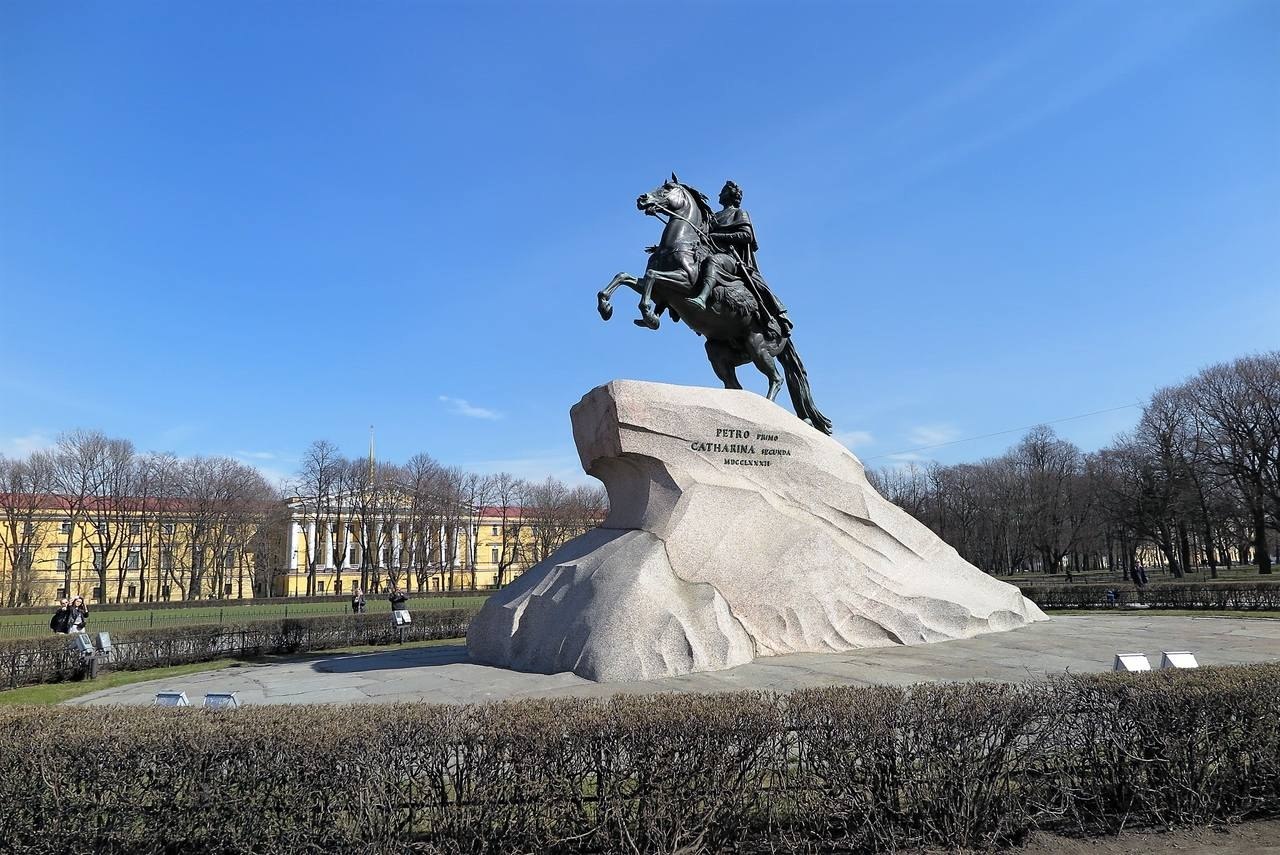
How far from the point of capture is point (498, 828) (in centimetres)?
407

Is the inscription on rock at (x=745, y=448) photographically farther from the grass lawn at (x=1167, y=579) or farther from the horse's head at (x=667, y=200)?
the grass lawn at (x=1167, y=579)

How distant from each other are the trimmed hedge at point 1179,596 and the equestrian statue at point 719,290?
9531 mm

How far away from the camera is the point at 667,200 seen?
41.6 ft

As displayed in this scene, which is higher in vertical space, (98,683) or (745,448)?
(745,448)

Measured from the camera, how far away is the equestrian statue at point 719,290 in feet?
40.5

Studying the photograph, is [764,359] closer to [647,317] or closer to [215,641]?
[647,317]

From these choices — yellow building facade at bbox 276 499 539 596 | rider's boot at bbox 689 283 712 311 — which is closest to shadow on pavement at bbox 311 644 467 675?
rider's boot at bbox 689 283 712 311

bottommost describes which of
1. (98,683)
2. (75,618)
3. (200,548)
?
(98,683)

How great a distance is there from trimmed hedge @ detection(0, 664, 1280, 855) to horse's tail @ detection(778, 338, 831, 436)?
9.96 meters

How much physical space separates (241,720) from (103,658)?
13269 mm

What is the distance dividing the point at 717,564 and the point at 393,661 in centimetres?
504

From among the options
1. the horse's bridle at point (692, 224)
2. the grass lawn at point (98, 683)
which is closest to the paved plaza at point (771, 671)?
the grass lawn at point (98, 683)

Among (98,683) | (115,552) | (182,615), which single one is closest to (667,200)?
(98,683)

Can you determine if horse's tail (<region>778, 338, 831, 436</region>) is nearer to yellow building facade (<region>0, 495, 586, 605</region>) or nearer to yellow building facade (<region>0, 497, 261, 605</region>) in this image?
yellow building facade (<region>0, 495, 586, 605</region>)
